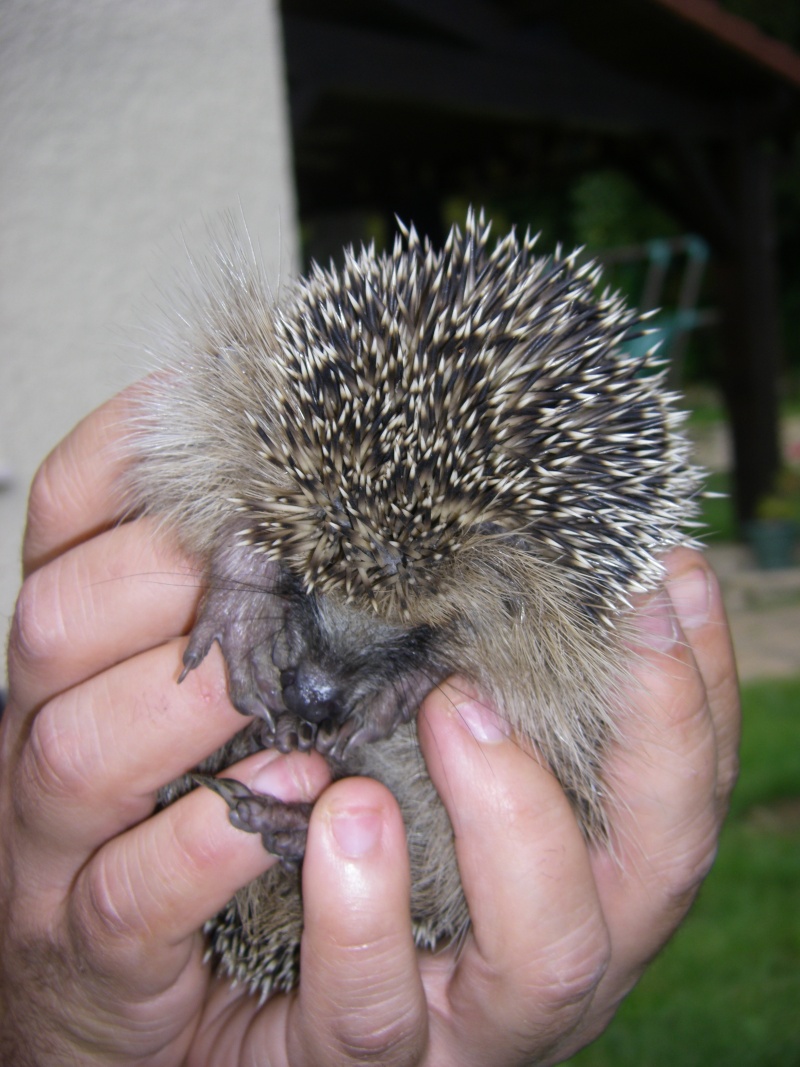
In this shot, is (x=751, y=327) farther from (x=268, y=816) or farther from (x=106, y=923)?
(x=106, y=923)

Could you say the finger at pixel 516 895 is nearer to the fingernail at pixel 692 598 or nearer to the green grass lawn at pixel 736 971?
the fingernail at pixel 692 598

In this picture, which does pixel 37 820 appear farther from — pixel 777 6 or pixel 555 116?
pixel 777 6

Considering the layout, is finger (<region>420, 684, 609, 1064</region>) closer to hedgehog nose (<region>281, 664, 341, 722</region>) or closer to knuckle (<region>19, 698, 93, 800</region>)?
hedgehog nose (<region>281, 664, 341, 722</region>)

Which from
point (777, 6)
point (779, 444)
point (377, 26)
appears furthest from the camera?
point (777, 6)

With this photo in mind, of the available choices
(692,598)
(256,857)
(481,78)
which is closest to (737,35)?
(481,78)

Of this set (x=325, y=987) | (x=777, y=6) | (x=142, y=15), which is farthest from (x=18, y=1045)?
(x=777, y=6)

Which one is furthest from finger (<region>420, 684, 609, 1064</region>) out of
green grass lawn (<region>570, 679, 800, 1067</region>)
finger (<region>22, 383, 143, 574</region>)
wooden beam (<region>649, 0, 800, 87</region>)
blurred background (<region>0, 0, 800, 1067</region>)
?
wooden beam (<region>649, 0, 800, 87</region>)
